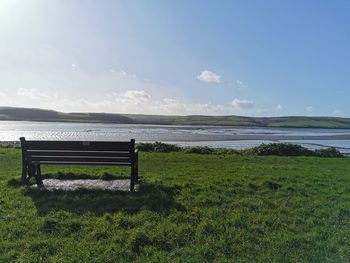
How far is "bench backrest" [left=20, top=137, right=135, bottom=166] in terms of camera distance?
829 cm

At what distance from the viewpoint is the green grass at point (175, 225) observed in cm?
463

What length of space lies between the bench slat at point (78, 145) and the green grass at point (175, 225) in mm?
1132

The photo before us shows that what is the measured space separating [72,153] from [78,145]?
0.28 meters

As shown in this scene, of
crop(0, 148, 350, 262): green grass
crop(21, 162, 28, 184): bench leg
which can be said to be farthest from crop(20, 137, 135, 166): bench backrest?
crop(0, 148, 350, 262): green grass

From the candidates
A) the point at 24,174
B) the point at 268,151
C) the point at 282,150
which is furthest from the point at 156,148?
the point at 24,174

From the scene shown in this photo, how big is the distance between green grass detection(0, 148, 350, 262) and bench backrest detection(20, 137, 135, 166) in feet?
2.93

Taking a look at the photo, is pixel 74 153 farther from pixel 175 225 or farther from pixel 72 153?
pixel 175 225

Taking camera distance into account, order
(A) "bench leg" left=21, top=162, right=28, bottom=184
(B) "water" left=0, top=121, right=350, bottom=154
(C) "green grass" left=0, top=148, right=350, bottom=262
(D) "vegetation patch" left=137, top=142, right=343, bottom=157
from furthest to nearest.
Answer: (B) "water" left=0, top=121, right=350, bottom=154 < (D) "vegetation patch" left=137, top=142, right=343, bottom=157 < (A) "bench leg" left=21, top=162, right=28, bottom=184 < (C) "green grass" left=0, top=148, right=350, bottom=262

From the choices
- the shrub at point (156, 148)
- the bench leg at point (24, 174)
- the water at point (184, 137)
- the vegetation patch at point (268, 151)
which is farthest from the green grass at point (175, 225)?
the water at point (184, 137)

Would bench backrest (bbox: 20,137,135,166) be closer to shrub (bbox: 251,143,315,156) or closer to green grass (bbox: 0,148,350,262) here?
green grass (bbox: 0,148,350,262)

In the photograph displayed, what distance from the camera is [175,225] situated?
5.61m

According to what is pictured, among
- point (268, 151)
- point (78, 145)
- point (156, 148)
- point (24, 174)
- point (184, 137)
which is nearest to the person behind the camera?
point (78, 145)

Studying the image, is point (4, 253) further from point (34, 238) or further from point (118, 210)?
point (118, 210)

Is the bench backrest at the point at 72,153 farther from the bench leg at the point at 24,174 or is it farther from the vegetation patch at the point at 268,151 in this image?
the vegetation patch at the point at 268,151
